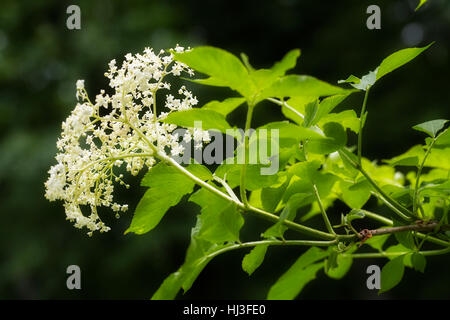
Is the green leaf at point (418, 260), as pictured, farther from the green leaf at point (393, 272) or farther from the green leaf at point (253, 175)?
the green leaf at point (253, 175)

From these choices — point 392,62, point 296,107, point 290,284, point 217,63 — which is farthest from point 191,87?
point 217,63

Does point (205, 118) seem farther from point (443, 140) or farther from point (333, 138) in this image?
point (443, 140)

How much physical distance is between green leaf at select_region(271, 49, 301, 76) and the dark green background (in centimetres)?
454

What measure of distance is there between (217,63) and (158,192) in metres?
0.26

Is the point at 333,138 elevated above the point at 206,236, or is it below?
above

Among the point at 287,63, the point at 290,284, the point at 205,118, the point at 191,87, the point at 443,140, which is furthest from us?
the point at 191,87

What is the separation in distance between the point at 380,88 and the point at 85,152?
619 centimetres

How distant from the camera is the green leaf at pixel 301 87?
2.11ft

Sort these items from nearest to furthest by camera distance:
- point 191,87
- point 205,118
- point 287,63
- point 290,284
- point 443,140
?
1. point 287,63
2. point 205,118
3. point 443,140
4. point 290,284
5. point 191,87

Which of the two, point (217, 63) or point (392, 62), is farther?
point (392, 62)

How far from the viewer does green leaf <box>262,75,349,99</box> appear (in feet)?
2.11

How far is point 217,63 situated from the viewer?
668 mm

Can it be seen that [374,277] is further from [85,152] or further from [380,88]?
[380,88]

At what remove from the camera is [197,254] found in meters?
0.79
